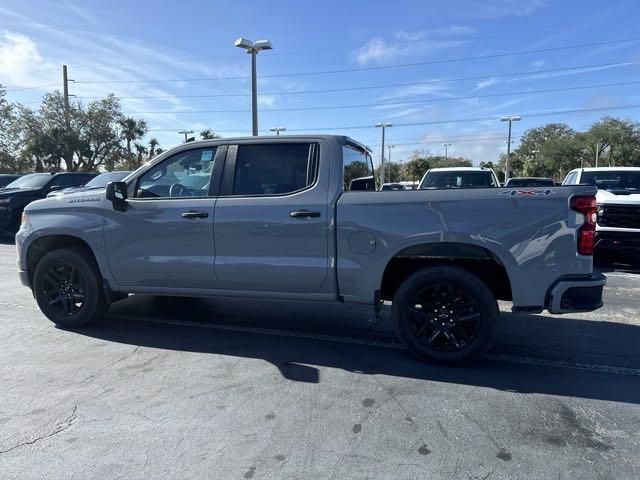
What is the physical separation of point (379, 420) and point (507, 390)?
113 centimetres

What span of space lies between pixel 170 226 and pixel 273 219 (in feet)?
3.55

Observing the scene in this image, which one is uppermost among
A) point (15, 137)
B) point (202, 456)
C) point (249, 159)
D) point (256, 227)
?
point (15, 137)

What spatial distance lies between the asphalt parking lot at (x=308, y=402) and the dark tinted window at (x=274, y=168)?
1531 millimetres

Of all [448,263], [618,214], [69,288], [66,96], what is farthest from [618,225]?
[66,96]

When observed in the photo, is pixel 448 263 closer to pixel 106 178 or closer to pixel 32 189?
pixel 106 178

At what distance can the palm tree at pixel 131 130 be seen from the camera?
47041 millimetres

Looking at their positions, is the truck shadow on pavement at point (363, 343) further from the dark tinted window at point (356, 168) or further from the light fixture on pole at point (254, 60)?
the light fixture on pole at point (254, 60)

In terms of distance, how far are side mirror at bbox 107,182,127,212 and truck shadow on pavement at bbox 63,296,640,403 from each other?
4.44 feet

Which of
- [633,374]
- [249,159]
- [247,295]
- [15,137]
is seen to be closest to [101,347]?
[247,295]

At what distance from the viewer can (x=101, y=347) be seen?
4.69 metres

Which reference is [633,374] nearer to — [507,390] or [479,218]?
[507,390]

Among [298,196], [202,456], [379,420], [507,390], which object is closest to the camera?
[202,456]

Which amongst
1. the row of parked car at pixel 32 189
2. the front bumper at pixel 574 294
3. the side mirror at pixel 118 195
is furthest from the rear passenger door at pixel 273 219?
the row of parked car at pixel 32 189

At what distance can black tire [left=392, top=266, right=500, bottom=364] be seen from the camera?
157 inches
